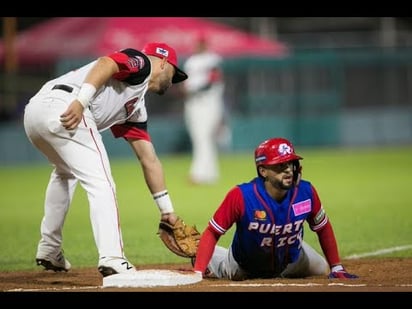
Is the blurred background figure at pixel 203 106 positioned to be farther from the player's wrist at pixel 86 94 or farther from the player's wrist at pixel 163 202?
the player's wrist at pixel 86 94

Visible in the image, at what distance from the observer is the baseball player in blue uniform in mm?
7182

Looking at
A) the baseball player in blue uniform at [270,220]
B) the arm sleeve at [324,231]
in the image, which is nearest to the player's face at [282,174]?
the baseball player in blue uniform at [270,220]

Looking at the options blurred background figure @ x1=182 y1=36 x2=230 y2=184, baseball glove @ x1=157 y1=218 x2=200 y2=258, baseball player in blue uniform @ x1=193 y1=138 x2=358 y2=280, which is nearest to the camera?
baseball player in blue uniform @ x1=193 y1=138 x2=358 y2=280

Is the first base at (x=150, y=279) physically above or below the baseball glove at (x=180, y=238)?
below

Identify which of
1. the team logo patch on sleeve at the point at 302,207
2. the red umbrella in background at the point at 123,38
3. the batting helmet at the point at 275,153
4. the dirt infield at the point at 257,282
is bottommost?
the dirt infield at the point at 257,282

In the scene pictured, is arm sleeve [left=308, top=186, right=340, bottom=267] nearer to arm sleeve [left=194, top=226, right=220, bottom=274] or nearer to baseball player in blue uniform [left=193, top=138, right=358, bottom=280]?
baseball player in blue uniform [left=193, top=138, right=358, bottom=280]

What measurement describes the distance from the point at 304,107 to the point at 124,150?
5163 mm

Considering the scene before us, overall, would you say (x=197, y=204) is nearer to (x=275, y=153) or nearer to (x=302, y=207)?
(x=302, y=207)

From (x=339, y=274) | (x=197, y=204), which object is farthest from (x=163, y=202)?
(x=197, y=204)

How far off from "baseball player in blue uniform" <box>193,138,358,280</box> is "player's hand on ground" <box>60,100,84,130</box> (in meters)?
1.22

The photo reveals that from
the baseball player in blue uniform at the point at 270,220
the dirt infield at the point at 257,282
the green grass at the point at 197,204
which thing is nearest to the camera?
the dirt infield at the point at 257,282

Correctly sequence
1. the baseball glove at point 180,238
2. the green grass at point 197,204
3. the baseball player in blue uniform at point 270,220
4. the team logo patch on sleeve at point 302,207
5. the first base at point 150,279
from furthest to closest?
1. the green grass at point 197,204
2. the baseball glove at point 180,238
3. the team logo patch on sleeve at point 302,207
4. the baseball player in blue uniform at point 270,220
5. the first base at point 150,279

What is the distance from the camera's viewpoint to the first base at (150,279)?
23.2 feet

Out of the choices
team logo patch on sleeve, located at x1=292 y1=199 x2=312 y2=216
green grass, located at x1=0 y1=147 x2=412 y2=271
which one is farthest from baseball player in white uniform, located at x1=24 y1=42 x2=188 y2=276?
green grass, located at x1=0 y1=147 x2=412 y2=271
